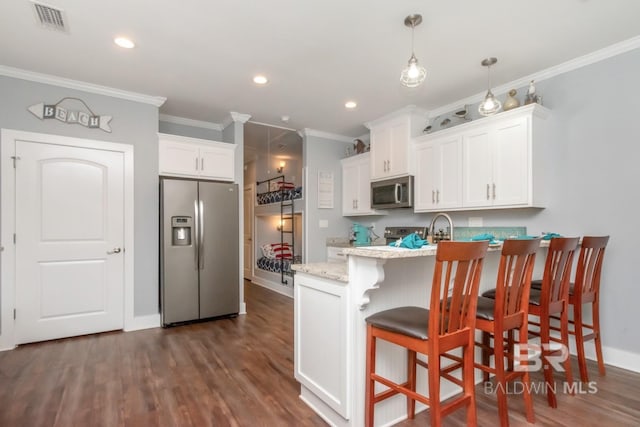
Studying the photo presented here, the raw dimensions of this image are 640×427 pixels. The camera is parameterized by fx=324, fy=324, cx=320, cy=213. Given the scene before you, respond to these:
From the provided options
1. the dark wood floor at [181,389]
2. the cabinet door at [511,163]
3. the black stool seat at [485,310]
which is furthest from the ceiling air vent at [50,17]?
the cabinet door at [511,163]

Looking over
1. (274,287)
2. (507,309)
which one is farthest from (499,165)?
(274,287)

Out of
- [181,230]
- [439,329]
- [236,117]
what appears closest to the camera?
[439,329]

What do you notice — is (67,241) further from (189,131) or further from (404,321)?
(404,321)

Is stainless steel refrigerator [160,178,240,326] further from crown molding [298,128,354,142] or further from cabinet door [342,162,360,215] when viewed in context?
cabinet door [342,162,360,215]

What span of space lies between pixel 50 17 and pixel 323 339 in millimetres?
2954

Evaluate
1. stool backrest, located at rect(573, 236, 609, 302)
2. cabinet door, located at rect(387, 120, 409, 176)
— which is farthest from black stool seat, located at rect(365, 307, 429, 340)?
cabinet door, located at rect(387, 120, 409, 176)

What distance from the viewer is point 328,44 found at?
8.77ft

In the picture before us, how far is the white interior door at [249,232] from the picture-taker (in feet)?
23.0

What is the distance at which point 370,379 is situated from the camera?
1715 millimetres

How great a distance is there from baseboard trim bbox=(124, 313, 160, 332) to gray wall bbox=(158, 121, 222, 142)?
7.99 feet

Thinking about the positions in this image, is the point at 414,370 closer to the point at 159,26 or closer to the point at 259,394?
the point at 259,394

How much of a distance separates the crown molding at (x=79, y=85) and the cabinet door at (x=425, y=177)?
3.18 metres

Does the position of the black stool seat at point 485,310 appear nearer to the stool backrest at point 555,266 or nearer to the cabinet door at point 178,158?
the stool backrest at point 555,266

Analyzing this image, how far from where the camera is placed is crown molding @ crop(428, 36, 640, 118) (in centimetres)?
268
